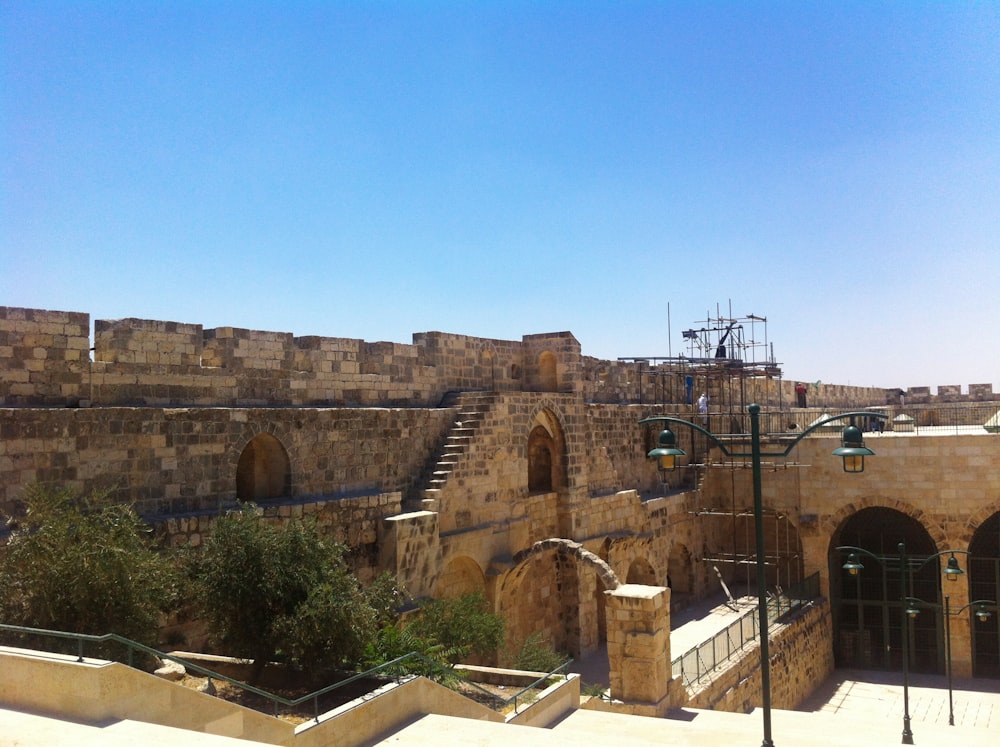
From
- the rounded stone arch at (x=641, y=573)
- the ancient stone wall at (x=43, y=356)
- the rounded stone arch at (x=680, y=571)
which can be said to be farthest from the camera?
the rounded stone arch at (x=680, y=571)

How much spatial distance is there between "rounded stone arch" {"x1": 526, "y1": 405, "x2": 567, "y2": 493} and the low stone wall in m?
4.55

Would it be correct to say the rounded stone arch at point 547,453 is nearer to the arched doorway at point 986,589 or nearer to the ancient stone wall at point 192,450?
the ancient stone wall at point 192,450

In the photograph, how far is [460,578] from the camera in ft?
47.9

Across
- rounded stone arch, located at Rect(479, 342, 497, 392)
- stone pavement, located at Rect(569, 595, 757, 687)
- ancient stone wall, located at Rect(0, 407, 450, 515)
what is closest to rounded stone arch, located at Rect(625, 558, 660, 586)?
stone pavement, located at Rect(569, 595, 757, 687)

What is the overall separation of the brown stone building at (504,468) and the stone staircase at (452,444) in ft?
0.13

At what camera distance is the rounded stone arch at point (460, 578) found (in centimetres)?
1405

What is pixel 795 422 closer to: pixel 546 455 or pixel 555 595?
pixel 546 455

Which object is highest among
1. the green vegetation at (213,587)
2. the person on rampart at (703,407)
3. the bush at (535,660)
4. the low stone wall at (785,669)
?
A: the person on rampart at (703,407)

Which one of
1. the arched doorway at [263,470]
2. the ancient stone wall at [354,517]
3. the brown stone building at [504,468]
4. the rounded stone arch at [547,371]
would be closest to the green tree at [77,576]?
the brown stone building at [504,468]

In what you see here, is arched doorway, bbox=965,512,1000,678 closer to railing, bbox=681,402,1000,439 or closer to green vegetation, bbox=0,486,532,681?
railing, bbox=681,402,1000,439

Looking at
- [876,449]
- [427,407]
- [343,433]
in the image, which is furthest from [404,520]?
[876,449]

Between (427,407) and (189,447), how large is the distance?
5.08 metres

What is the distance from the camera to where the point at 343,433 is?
1273 cm

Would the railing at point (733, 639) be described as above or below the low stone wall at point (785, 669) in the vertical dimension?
above
